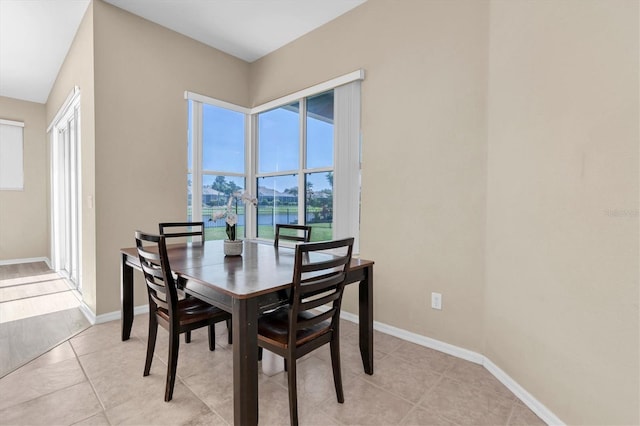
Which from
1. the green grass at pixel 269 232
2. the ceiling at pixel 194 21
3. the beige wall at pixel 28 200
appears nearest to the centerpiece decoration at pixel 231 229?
the green grass at pixel 269 232

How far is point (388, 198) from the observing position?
105 inches

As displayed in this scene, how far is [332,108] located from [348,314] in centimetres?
213

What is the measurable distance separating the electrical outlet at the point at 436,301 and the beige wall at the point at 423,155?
3cm

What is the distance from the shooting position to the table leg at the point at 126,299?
2414mm

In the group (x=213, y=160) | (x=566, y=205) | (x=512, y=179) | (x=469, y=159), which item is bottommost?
(x=566, y=205)

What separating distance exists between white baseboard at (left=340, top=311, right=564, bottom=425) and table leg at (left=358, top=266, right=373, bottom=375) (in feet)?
2.19

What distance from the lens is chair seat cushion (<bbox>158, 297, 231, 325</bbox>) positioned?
1.79 metres

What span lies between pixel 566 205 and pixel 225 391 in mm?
2130

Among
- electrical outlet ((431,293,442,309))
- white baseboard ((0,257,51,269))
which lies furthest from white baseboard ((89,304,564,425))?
white baseboard ((0,257,51,269))

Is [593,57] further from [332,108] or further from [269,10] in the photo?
[269,10]

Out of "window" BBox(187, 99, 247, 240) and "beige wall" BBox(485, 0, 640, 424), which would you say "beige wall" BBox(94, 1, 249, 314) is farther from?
"beige wall" BBox(485, 0, 640, 424)

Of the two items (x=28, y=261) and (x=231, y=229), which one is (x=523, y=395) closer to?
(x=231, y=229)

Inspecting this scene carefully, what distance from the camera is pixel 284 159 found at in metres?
3.79

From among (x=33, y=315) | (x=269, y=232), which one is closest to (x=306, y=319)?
(x=269, y=232)
